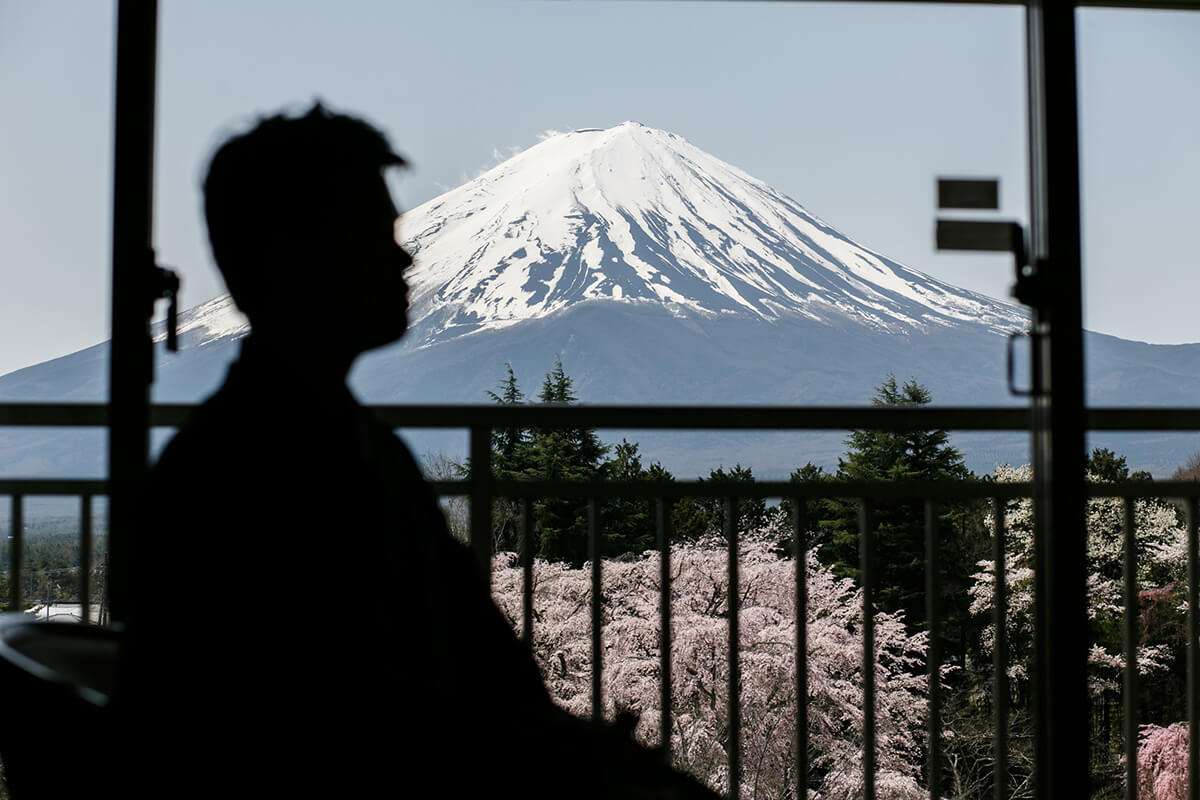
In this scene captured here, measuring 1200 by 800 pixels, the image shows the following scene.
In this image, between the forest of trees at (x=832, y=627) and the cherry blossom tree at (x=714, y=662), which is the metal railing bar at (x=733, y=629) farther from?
the cherry blossom tree at (x=714, y=662)

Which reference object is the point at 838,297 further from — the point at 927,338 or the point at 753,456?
the point at 753,456

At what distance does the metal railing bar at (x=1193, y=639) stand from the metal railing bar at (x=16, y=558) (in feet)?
7.34

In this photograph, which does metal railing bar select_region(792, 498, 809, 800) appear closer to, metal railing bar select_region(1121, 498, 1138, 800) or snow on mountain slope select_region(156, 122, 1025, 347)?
metal railing bar select_region(1121, 498, 1138, 800)

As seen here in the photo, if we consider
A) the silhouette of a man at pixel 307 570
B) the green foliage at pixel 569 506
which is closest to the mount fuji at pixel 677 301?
the green foliage at pixel 569 506

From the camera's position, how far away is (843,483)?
1807mm

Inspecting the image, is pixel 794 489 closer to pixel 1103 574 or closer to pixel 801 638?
pixel 801 638

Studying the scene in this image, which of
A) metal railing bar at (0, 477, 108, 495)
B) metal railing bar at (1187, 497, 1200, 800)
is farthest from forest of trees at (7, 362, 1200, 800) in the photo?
metal railing bar at (1187, 497, 1200, 800)

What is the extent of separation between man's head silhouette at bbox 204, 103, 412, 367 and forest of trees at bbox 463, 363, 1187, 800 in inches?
288

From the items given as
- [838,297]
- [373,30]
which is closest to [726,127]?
[838,297]

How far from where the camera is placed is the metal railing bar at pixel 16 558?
1.80 metres

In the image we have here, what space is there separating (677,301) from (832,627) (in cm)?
2918

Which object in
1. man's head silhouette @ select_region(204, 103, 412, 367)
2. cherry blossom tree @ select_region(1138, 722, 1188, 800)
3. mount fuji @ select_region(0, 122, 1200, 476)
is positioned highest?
mount fuji @ select_region(0, 122, 1200, 476)

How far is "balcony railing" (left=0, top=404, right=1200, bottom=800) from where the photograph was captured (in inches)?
69.7

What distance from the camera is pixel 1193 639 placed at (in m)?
1.96
